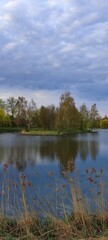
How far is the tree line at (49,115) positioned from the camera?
216 ft

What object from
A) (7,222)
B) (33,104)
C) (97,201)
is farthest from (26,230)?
(33,104)

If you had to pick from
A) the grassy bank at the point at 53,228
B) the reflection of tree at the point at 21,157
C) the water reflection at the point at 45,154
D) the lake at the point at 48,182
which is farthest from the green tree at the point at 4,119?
the grassy bank at the point at 53,228

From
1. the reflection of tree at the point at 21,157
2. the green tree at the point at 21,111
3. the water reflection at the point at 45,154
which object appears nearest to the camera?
the reflection of tree at the point at 21,157

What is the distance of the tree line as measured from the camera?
65.7 m

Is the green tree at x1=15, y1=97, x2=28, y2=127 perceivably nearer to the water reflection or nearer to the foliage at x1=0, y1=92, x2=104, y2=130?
the foliage at x1=0, y1=92, x2=104, y2=130

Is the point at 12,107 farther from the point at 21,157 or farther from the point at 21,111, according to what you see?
the point at 21,157

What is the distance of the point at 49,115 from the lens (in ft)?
243

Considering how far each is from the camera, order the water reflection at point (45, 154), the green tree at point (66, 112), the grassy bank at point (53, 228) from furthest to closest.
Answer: the green tree at point (66, 112) < the water reflection at point (45, 154) < the grassy bank at point (53, 228)

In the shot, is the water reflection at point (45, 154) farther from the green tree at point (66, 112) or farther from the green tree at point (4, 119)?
the green tree at point (4, 119)

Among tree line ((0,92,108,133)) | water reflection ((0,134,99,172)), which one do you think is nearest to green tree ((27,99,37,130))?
tree line ((0,92,108,133))

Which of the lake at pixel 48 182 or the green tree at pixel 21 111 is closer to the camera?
the lake at pixel 48 182

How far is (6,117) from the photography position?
86.0 metres

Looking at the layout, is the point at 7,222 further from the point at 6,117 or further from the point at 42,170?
the point at 6,117

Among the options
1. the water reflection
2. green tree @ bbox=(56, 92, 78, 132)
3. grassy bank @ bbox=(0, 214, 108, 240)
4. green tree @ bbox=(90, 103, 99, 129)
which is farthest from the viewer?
green tree @ bbox=(90, 103, 99, 129)
